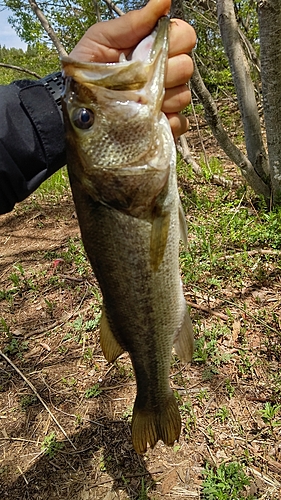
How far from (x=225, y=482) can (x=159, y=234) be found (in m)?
1.66

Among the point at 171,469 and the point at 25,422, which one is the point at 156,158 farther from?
the point at 25,422

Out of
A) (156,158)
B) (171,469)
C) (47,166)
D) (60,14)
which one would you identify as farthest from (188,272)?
(60,14)

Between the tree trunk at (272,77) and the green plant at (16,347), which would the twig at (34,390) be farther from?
the tree trunk at (272,77)

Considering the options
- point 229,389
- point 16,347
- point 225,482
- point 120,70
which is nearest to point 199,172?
point 16,347

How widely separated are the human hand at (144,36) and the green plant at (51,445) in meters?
2.25

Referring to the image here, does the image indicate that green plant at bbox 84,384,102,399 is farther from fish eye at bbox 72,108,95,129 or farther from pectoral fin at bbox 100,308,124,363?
fish eye at bbox 72,108,95,129

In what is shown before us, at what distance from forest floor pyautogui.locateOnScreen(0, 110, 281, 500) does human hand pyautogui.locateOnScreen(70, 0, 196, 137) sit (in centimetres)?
186

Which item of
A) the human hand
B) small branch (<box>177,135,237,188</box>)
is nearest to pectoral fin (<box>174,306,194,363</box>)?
the human hand

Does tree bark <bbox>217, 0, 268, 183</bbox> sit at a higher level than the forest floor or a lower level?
higher

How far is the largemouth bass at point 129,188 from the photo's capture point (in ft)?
4.85

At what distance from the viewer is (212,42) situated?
9.27 metres

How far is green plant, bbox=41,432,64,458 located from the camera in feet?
9.45

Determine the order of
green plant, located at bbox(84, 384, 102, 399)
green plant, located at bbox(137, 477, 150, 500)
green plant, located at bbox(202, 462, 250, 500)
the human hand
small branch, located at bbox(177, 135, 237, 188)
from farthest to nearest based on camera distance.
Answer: small branch, located at bbox(177, 135, 237, 188) < green plant, located at bbox(84, 384, 102, 399) < green plant, located at bbox(137, 477, 150, 500) < green plant, located at bbox(202, 462, 250, 500) < the human hand

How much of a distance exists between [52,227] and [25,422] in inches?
113
